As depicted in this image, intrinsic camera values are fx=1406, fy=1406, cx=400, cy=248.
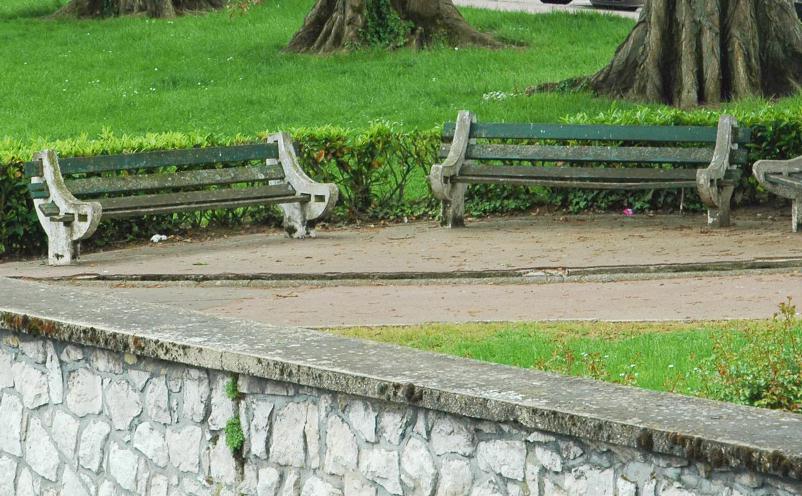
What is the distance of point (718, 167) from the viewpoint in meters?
12.1

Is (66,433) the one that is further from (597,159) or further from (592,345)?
(597,159)

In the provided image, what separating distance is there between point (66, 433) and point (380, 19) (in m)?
17.9

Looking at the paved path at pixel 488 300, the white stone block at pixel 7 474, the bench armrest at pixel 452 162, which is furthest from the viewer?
the bench armrest at pixel 452 162

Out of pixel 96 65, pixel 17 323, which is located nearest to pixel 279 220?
pixel 17 323

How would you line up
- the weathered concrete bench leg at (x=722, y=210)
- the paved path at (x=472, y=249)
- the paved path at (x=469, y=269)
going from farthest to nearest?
1. the weathered concrete bench leg at (x=722, y=210)
2. the paved path at (x=472, y=249)
3. the paved path at (x=469, y=269)

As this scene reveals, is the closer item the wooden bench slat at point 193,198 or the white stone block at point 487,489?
the white stone block at point 487,489

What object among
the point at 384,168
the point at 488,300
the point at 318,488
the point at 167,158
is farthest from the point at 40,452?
the point at 384,168

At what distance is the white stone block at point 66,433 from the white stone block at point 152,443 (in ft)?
1.55

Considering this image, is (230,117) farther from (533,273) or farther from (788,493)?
(788,493)

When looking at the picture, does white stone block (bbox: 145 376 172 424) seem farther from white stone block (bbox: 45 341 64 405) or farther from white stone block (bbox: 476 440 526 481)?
white stone block (bbox: 476 440 526 481)

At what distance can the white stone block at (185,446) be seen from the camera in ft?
18.5

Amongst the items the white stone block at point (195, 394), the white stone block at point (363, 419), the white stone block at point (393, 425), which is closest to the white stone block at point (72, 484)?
the white stone block at point (195, 394)

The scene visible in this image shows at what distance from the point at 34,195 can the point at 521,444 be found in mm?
7880

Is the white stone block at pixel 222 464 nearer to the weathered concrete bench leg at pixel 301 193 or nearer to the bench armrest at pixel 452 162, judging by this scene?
the weathered concrete bench leg at pixel 301 193
